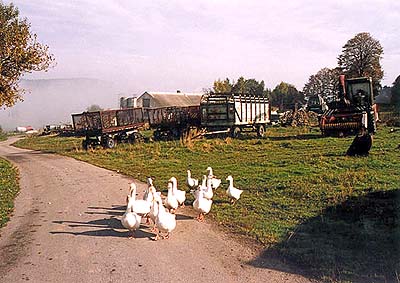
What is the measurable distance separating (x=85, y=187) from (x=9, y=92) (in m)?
9.48

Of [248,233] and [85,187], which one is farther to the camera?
[85,187]

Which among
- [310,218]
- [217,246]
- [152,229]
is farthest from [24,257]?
[310,218]

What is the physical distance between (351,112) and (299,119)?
11.8 m

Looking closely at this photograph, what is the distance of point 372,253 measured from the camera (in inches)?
243

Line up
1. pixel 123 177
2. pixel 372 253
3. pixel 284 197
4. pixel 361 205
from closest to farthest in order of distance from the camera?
1. pixel 372 253
2. pixel 361 205
3. pixel 284 197
4. pixel 123 177

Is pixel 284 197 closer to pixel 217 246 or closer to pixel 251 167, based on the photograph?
pixel 217 246

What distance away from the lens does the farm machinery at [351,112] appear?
22.0 meters

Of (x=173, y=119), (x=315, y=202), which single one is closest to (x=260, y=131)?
(x=173, y=119)

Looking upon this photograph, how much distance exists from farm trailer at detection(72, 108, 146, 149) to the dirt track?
13961 mm

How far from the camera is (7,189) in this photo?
12.6 metres

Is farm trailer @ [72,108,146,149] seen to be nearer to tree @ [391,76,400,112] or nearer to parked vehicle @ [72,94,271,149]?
parked vehicle @ [72,94,271,149]

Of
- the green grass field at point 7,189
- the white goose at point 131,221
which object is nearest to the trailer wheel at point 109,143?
the green grass field at point 7,189

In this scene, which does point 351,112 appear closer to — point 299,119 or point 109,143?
point 299,119

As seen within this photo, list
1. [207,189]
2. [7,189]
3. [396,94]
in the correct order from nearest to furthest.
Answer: [207,189] → [7,189] → [396,94]
